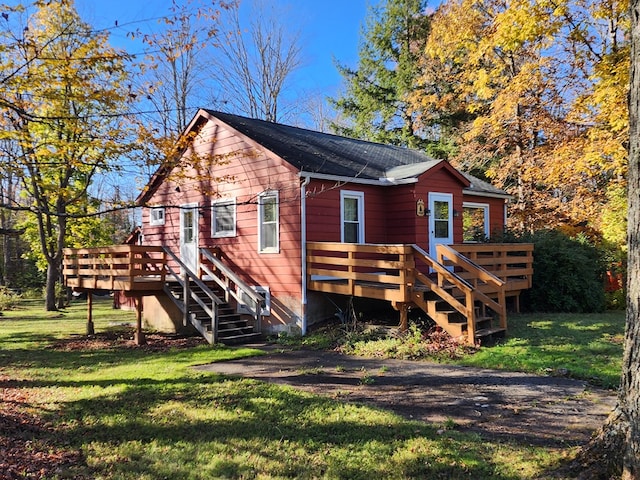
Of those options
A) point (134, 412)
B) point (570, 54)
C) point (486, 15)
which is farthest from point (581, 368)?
point (486, 15)

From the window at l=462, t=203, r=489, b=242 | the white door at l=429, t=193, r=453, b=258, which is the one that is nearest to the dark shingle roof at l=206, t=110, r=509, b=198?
the window at l=462, t=203, r=489, b=242

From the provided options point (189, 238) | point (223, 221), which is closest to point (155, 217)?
point (189, 238)

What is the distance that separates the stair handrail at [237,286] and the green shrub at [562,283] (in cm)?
721

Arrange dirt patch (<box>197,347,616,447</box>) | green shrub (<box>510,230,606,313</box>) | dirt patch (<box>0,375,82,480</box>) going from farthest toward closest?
green shrub (<box>510,230,606,313</box>), dirt patch (<box>197,347,616,447</box>), dirt patch (<box>0,375,82,480</box>)

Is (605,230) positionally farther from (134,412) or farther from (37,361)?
(37,361)

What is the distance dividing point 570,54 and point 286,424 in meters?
16.7

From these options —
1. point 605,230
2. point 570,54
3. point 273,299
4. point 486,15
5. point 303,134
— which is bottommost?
point 273,299

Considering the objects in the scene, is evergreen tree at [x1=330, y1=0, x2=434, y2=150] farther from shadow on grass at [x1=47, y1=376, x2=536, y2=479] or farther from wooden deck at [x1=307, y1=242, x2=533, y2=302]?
shadow on grass at [x1=47, y1=376, x2=536, y2=479]

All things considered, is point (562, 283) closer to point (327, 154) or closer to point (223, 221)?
point (327, 154)

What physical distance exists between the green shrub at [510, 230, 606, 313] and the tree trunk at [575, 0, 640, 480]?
9700 mm

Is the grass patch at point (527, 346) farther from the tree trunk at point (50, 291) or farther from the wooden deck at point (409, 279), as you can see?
the tree trunk at point (50, 291)

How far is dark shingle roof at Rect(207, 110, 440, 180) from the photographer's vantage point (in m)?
11.3

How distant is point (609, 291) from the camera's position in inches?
545

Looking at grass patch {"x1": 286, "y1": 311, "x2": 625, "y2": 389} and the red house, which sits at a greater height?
the red house
